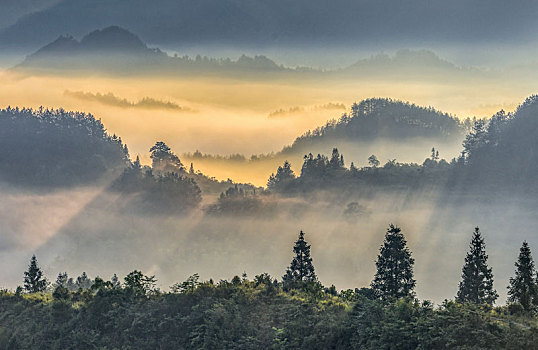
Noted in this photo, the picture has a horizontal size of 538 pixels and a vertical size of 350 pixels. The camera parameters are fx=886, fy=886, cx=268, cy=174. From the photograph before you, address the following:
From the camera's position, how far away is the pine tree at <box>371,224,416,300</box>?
110 m

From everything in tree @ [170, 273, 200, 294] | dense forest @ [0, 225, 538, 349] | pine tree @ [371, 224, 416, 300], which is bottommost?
dense forest @ [0, 225, 538, 349]

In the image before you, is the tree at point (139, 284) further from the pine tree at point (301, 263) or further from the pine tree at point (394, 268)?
the pine tree at point (394, 268)

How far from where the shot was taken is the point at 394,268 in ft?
363

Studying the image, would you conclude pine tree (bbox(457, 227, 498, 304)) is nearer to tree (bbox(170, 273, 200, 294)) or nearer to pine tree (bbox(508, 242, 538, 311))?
pine tree (bbox(508, 242, 538, 311))

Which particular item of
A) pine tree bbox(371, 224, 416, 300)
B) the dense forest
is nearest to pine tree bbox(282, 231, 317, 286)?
the dense forest

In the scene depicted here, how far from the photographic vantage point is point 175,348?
3772 inches

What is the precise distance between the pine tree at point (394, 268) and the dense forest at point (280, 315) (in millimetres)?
125

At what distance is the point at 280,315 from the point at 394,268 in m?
20.7

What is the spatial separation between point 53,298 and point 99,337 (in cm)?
1249

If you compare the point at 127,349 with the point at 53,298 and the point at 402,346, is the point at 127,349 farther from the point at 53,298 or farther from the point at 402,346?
the point at 402,346

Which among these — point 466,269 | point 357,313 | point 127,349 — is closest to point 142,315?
point 127,349

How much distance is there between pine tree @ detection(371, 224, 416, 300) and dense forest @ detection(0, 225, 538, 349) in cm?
13

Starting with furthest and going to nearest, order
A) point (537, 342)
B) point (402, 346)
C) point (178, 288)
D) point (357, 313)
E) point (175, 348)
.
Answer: point (178, 288) → point (175, 348) → point (357, 313) → point (402, 346) → point (537, 342)

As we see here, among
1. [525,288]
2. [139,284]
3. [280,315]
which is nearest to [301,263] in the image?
[139,284]
